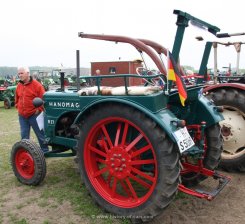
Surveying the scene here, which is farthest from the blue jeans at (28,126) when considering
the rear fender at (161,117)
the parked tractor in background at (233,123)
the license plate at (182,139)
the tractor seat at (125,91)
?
the license plate at (182,139)

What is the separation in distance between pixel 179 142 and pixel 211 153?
39.8 inches

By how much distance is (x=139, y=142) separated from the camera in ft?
10.9

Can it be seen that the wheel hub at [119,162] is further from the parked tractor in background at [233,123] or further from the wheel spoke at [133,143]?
the parked tractor in background at [233,123]

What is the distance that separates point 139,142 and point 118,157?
31 centimetres

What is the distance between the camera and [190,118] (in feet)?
11.9

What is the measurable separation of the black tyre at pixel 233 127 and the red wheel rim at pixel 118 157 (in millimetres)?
1649

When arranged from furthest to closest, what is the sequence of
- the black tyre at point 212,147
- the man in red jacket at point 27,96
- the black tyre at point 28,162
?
the man in red jacket at point 27,96, the black tyre at point 28,162, the black tyre at point 212,147

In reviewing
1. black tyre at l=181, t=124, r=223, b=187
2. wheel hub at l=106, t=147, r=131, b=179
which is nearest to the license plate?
wheel hub at l=106, t=147, r=131, b=179

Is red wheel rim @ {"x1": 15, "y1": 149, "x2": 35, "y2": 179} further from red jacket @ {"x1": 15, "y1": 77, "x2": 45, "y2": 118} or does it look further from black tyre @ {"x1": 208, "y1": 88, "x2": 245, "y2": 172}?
black tyre @ {"x1": 208, "y1": 88, "x2": 245, "y2": 172}

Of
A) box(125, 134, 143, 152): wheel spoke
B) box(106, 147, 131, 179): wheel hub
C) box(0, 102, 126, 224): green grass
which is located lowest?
box(0, 102, 126, 224): green grass

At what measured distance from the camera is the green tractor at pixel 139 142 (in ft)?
9.29

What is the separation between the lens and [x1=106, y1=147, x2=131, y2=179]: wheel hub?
122 inches

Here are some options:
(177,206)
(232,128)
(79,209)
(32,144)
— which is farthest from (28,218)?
(232,128)

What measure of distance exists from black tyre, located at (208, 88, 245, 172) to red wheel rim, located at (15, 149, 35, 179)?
260 centimetres
